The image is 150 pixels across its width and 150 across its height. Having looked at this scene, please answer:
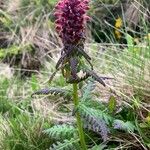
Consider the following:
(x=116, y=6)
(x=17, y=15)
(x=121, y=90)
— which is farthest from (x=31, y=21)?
(x=121, y=90)

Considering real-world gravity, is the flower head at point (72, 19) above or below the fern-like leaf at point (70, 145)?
above

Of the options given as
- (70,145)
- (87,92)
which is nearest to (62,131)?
(70,145)

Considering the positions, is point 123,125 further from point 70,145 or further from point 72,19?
point 72,19

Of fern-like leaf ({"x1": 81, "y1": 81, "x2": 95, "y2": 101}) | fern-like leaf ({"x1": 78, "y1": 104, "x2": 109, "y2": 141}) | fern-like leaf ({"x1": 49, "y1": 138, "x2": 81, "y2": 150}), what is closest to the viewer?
fern-like leaf ({"x1": 78, "y1": 104, "x2": 109, "y2": 141})

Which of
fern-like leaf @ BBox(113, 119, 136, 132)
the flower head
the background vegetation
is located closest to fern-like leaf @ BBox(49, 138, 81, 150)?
the background vegetation

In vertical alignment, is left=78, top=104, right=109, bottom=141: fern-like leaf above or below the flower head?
below

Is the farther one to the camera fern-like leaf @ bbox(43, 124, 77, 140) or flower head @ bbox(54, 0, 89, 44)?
fern-like leaf @ bbox(43, 124, 77, 140)

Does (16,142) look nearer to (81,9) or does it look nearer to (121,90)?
(121,90)

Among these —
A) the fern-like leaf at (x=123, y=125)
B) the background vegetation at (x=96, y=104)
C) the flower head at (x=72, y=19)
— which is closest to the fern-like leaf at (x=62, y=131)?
the background vegetation at (x=96, y=104)

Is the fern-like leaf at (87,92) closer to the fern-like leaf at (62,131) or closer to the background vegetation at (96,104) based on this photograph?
the background vegetation at (96,104)

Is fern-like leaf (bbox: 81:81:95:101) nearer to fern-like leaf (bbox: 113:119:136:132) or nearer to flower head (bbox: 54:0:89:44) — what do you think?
fern-like leaf (bbox: 113:119:136:132)
